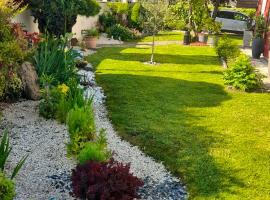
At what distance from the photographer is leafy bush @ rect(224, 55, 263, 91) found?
Answer: 1266cm

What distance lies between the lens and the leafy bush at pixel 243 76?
12.7m

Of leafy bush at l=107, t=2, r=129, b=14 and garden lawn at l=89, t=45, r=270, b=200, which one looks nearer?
garden lawn at l=89, t=45, r=270, b=200

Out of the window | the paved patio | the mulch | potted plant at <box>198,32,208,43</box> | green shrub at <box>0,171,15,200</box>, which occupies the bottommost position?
the paved patio

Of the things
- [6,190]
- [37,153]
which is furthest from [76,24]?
[6,190]

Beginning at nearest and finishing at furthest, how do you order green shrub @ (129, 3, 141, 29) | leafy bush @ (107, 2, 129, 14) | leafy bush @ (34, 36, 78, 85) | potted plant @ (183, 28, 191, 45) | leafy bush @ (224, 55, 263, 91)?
1. leafy bush @ (34, 36, 78, 85)
2. leafy bush @ (224, 55, 263, 91)
3. potted plant @ (183, 28, 191, 45)
4. leafy bush @ (107, 2, 129, 14)
5. green shrub @ (129, 3, 141, 29)

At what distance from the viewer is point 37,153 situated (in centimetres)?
710

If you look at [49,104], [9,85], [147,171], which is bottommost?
[147,171]

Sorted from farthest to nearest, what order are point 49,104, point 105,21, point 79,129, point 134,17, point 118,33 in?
point 134,17, point 105,21, point 118,33, point 49,104, point 79,129

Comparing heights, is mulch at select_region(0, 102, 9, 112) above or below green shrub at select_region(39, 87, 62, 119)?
below

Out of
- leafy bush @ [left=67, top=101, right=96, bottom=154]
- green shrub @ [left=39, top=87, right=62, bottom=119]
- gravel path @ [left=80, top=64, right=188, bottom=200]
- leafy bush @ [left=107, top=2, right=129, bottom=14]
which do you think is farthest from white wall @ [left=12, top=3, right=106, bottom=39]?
leafy bush @ [left=67, top=101, right=96, bottom=154]

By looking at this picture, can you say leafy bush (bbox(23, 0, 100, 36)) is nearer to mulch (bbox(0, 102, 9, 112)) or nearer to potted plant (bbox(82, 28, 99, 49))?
potted plant (bbox(82, 28, 99, 49))

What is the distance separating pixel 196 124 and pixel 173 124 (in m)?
0.53

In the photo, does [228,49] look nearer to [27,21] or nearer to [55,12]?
[55,12]

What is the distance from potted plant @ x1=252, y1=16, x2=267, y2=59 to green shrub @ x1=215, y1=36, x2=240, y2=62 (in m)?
2.30
